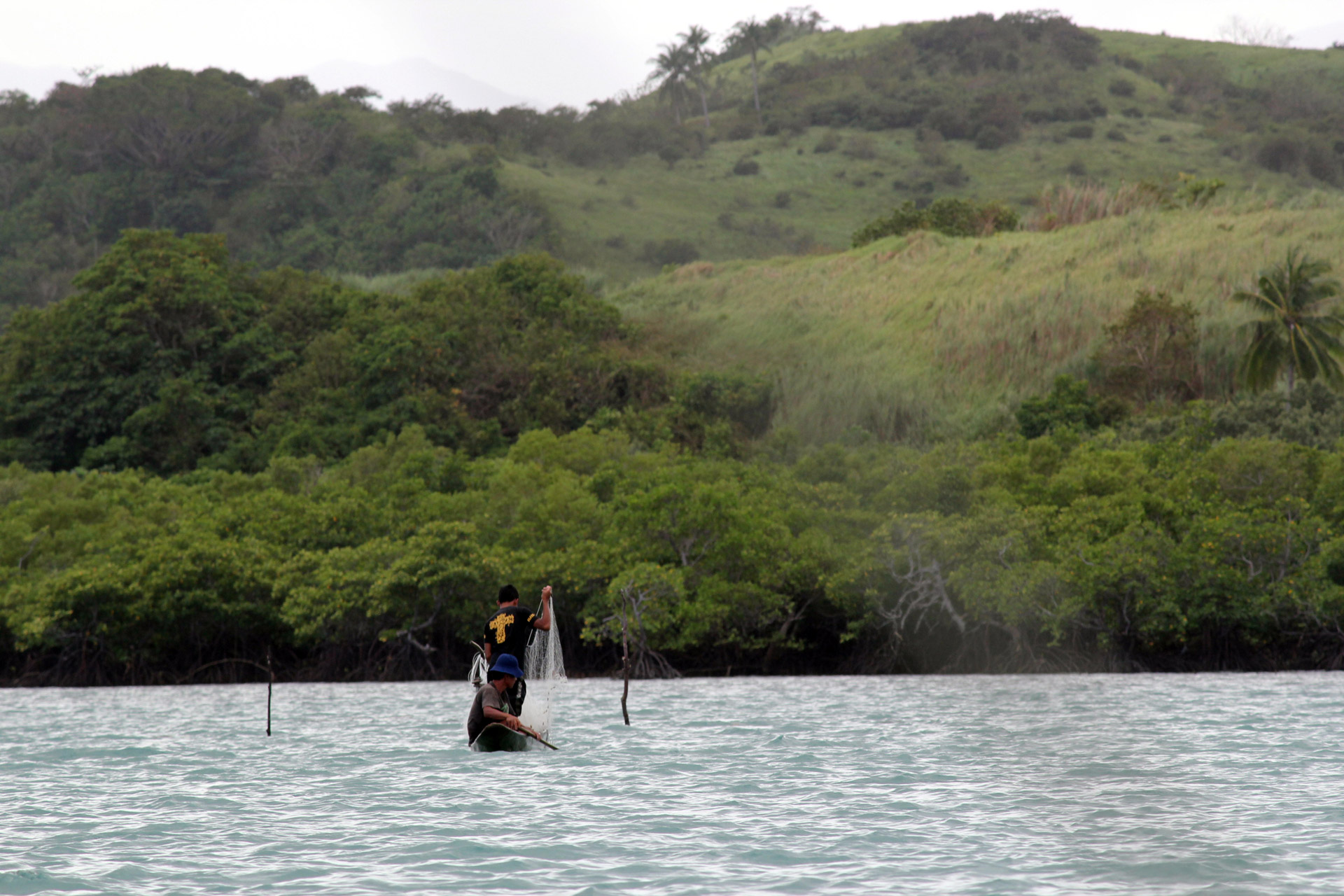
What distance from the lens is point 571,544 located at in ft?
104

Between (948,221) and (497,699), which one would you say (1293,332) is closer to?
(948,221)

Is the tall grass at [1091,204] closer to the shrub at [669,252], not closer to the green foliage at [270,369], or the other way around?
the green foliage at [270,369]

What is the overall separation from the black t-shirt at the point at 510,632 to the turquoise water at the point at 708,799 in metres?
1.31

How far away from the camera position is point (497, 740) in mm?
17297

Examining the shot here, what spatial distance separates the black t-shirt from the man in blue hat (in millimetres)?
85

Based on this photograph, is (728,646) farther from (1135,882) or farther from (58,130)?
(58,130)

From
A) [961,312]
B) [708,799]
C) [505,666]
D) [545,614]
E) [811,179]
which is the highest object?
[811,179]

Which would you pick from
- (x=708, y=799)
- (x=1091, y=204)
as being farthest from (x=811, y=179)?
(x=708, y=799)

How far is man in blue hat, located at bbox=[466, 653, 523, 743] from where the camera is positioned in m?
17.0

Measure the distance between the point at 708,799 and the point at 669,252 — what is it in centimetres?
7366

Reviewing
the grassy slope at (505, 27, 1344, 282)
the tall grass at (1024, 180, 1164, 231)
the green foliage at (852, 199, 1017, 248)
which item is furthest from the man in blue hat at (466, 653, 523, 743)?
the grassy slope at (505, 27, 1344, 282)

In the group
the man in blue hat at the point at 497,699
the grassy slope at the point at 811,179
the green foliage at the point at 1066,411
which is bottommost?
the man in blue hat at the point at 497,699

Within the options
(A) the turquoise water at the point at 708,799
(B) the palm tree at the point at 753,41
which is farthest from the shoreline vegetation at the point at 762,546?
(B) the palm tree at the point at 753,41

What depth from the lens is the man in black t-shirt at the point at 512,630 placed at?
17125mm
